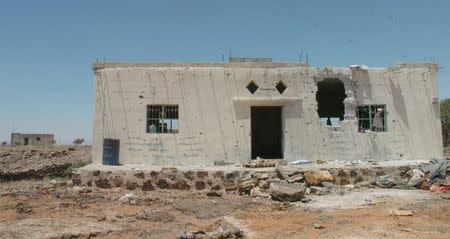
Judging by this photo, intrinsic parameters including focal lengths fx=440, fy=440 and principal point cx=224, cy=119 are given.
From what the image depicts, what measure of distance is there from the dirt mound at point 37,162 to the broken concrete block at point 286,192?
11489 mm

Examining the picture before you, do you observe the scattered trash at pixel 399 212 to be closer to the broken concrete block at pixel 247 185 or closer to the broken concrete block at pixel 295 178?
the broken concrete block at pixel 295 178

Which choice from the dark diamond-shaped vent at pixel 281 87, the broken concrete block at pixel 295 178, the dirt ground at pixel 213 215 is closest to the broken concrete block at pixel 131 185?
the dirt ground at pixel 213 215

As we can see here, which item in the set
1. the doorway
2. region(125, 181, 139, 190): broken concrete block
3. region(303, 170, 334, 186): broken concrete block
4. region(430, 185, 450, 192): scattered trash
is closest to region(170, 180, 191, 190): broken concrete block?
region(125, 181, 139, 190): broken concrete block

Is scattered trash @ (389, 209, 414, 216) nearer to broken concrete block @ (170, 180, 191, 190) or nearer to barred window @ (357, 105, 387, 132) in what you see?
broken concrete block @ (170, 180, 191, 190)

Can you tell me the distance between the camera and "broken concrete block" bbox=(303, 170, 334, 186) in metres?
12.2

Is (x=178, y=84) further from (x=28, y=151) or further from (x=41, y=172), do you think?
(x=28, y=151)

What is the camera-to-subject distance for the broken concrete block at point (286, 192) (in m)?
10.7

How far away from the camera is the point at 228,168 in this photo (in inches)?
522

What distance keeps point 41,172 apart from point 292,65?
44.9ft

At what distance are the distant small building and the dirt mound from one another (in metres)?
12.9

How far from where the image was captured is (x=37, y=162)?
2405cm

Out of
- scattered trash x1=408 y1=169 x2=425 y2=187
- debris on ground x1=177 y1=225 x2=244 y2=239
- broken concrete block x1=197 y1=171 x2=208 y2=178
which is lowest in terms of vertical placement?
debris on ground x1=177 y1=225 x2=244 y2=239

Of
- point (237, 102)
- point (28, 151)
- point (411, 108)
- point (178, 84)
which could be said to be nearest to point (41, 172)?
point (28, 151)

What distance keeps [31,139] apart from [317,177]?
34274mm
